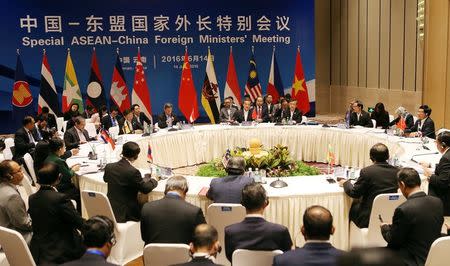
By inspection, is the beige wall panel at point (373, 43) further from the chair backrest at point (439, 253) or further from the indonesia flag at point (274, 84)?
the chair backrest at point (439, 253)

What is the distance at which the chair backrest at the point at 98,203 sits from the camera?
455cm

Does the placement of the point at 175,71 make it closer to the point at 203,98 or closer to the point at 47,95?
the point at 203,98

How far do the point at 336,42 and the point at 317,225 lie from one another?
13.4m

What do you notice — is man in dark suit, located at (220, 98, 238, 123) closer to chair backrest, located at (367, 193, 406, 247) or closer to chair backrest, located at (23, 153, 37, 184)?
chair backrest, located at (23, 153, 37, 184)

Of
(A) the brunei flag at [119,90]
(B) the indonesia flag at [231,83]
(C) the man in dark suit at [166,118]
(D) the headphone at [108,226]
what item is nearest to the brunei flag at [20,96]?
(A) the brunei flag at [119,90]

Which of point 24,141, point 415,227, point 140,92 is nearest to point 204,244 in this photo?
point 415,227

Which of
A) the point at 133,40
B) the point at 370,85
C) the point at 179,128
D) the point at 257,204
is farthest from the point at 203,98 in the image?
the point at 257,204

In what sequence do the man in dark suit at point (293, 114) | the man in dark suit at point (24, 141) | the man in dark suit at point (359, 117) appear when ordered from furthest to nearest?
the man in dark suit at point (293, 114) < the man in dark suit at point (359, 117) < the man in dark suit at point (24, 141)

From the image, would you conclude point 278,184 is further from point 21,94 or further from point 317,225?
point 21,94

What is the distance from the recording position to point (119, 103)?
12648 mm

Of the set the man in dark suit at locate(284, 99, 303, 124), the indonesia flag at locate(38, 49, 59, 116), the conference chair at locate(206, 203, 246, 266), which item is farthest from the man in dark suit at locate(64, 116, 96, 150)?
the indonesia flag at locate(38, 49, 59, 116)

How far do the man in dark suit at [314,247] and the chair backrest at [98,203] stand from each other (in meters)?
2.07

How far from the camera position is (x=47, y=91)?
11820mm

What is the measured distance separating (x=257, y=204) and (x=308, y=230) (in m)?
0.64
